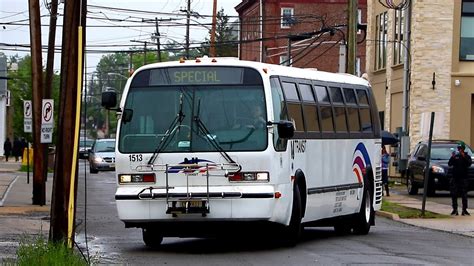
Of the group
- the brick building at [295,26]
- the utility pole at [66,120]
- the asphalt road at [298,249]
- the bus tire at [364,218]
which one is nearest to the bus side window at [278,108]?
the asphalt road at [298,249]

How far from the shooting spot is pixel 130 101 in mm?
17609

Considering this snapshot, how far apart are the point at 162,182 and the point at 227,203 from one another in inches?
40.0

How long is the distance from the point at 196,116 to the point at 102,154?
41055mm

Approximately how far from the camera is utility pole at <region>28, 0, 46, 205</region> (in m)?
30.8

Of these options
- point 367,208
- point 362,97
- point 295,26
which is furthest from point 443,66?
point 295,26

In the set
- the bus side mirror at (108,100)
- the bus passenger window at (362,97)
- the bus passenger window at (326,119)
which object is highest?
the bus passenger window at (362,97)

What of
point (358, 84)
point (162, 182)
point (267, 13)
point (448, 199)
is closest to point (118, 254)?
point (162, 182)

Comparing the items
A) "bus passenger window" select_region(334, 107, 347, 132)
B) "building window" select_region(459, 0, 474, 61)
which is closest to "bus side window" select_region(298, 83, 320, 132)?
"bus passenger window" select_region(334, 107, 347, 132)

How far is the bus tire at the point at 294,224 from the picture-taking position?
18.0m

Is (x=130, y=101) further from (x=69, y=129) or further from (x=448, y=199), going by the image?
(x=448, y=199)

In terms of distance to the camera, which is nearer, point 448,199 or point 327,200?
point 327,200

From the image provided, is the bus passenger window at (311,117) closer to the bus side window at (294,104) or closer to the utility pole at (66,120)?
the bus side window at (294,104)

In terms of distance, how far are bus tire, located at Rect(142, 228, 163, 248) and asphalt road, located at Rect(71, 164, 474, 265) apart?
14 cm

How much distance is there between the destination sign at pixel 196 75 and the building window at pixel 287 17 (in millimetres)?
55902
